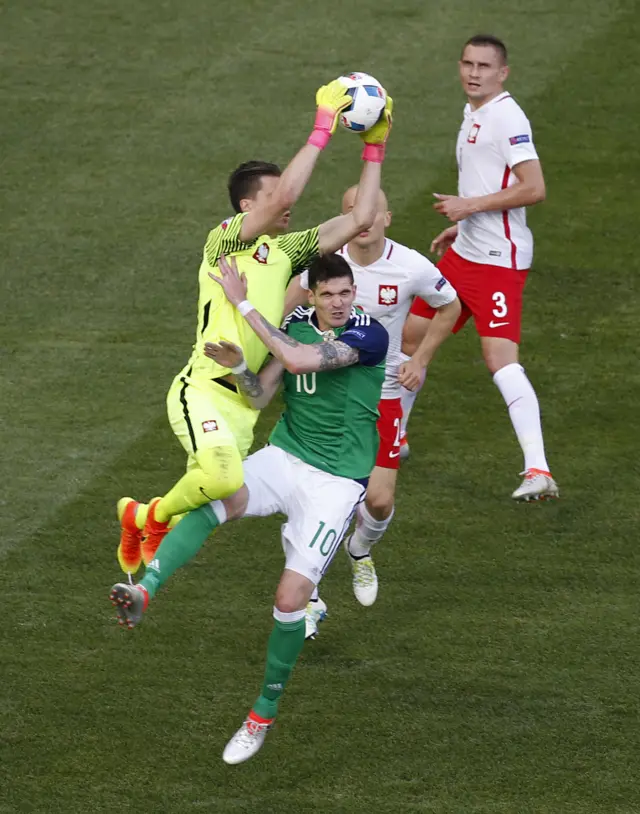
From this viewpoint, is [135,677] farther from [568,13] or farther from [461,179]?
[568,13]

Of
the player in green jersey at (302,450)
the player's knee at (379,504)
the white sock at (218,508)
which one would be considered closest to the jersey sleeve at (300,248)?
the player in green jersey at (302,450)

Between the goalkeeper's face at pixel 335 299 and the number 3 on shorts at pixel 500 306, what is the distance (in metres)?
2.59

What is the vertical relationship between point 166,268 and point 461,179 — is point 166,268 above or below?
below

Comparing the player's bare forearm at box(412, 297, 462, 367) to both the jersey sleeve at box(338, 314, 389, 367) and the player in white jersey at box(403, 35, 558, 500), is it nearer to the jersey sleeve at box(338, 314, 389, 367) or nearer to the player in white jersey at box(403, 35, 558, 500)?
the player in white jersey at box(403, 35, 558, 500)

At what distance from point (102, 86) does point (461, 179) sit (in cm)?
639

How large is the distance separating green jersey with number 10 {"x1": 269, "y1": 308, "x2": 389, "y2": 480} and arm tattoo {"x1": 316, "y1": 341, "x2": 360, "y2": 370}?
120 mm

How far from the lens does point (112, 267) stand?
509 inches

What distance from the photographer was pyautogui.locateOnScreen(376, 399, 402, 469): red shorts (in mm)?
9047

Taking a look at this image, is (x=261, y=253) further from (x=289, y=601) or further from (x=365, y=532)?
(x=365, y=532)

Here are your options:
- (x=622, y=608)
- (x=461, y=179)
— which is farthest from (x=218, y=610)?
(x=461, y=179)

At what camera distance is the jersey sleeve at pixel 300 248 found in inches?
304

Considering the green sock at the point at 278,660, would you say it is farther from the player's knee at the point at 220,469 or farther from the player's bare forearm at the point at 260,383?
the player's bare forearm at the point at 260,383

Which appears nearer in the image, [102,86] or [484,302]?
[484,302]

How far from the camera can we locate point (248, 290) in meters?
7.57
